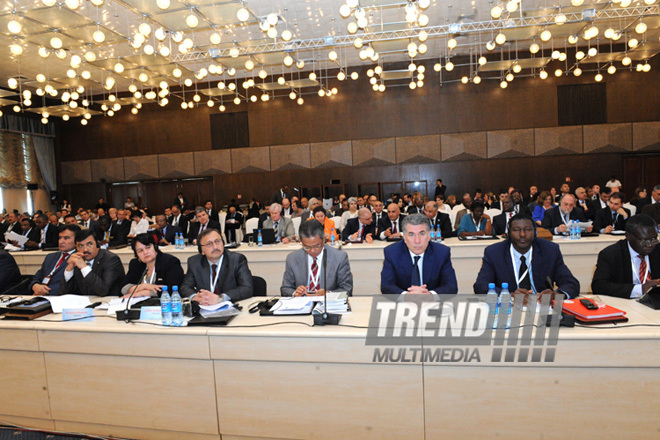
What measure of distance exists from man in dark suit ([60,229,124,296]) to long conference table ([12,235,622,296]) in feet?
7.49

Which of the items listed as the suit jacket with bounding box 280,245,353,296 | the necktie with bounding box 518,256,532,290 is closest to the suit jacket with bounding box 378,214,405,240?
the suit jacket with bounding box 280,245,353,296

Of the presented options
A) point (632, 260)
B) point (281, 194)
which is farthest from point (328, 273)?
point (281, 194)

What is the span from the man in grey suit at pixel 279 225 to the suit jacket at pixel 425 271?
3.68 meters

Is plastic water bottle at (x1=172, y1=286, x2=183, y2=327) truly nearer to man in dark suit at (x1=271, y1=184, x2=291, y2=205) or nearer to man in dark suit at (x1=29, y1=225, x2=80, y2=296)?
man in dark suit at (x1=29, y1=225, x2=80, y2=296)

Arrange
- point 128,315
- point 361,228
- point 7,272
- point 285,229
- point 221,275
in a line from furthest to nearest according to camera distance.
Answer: point 285,229 → point 361,228 → point 7,272 → point 221,275 → point 128,315

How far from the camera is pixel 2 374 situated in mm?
3014

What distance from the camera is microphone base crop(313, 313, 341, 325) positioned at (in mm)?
2627

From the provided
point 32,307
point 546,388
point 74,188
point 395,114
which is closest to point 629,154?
point 395,114

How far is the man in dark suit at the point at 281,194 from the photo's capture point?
14320mm

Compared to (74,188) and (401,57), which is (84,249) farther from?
(74,188)

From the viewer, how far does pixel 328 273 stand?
147 inches

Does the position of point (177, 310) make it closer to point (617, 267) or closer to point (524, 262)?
point (524, 262)

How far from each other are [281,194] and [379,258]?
918cm

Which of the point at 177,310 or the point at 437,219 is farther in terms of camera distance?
the point at 437,219
